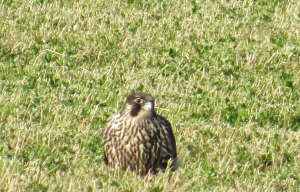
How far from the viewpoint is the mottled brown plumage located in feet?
22.9

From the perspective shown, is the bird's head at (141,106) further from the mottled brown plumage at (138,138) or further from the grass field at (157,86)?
the grass field at (157,86)

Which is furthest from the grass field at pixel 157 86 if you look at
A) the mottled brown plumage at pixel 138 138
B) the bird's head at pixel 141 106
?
the bird's head at pixel 141 106

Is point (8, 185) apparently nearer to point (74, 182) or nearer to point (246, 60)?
point (74, 182)

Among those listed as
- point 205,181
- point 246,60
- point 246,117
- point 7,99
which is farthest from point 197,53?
point 205,181

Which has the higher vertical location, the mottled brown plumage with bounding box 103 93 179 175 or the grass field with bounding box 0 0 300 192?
the mottled brown plumage with bounding box 103 93 179 175

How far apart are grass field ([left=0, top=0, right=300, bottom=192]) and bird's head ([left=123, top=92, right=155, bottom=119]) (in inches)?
20.7

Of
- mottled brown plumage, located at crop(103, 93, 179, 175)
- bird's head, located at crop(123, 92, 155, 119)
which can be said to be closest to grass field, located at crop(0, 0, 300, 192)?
mottled brown plumage, located at crop(103, 93, 179, 175)

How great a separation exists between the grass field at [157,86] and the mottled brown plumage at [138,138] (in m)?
0.20

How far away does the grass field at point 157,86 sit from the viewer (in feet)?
22.8

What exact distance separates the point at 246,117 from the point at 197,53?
2115mm

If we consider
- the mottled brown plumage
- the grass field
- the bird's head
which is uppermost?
the bird's head

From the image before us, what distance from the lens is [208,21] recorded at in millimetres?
12078

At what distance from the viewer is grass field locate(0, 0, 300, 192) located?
695 centimetres

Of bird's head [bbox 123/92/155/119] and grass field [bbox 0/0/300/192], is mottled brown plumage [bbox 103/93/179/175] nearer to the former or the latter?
bird's head [bbox 123/92/155/119]
